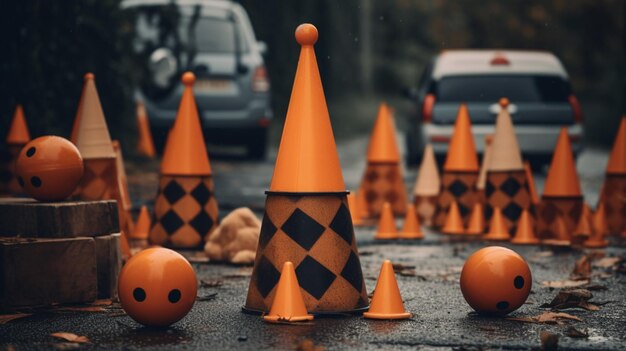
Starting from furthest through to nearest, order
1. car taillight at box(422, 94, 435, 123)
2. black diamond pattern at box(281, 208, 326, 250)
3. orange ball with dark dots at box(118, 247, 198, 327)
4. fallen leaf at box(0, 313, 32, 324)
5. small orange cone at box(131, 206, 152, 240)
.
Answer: car taillight at box(422, 94, 435, 123)
small orange cone at box(131, 206, 152, 240)
black diamond pattern at box(281, 208, 326, 250)
fallen leaf at box(0, 313, 32, 324)
orange ball with dark dots at box(118, 247, 198, 327)

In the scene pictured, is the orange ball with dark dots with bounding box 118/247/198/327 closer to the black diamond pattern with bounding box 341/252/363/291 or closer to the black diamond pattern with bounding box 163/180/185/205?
the black diamond pattern with bounding box 341/252/363/291

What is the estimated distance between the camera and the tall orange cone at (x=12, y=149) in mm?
11539

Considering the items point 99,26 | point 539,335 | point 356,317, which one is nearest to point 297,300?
point 356,317

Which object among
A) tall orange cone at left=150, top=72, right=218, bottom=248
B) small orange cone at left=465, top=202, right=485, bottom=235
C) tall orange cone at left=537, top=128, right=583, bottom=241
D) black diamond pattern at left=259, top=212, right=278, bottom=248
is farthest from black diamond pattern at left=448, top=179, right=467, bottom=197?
black diamond pattern at left=259, top=212, right=278, bottom=248

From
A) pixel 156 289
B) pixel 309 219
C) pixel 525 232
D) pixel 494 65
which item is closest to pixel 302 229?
pixel 309 219

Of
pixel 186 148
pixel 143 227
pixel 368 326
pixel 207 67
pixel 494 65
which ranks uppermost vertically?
pixel 207 67

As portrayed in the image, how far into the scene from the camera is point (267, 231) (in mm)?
5879

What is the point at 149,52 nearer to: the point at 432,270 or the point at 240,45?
the point at 240,45

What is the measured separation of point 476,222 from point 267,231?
4.63 metres

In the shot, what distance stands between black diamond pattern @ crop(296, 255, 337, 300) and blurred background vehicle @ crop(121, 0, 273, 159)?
10410 mm

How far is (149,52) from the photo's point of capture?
1633 centimetres

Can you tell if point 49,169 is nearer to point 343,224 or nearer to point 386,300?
point 343,224

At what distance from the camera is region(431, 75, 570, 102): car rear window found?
15.5 metres

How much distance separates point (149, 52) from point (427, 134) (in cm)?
388
